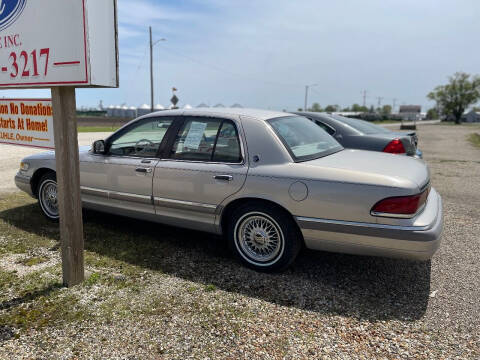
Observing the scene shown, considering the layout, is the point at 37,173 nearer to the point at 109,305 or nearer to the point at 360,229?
the point at 109,305

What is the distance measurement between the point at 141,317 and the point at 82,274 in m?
0.82

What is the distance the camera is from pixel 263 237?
3.54 meters

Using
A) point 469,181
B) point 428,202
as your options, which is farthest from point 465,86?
point 428,202

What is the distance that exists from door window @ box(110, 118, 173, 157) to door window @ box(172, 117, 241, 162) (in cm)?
25

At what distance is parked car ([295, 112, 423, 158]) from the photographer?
6492 millimetres

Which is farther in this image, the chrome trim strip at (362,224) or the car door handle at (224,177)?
the car door handle at (224,177)

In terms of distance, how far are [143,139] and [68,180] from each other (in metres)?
1.34

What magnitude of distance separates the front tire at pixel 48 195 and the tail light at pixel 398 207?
382 centimetres

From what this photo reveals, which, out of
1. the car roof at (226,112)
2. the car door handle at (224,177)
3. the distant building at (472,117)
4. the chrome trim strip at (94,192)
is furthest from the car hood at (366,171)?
the distant building at (472,117)

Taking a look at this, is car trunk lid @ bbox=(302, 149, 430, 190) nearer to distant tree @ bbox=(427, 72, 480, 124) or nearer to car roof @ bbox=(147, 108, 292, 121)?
car roof @ bbox=(147, 108, 292, 121)

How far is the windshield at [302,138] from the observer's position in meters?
3.62

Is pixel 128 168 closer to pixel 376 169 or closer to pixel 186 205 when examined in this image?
pixel 186 205

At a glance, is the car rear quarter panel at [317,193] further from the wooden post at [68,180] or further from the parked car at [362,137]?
the parked car at [362,137]

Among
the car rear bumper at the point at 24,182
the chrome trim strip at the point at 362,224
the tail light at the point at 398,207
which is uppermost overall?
the tail light at the point at 398,207
